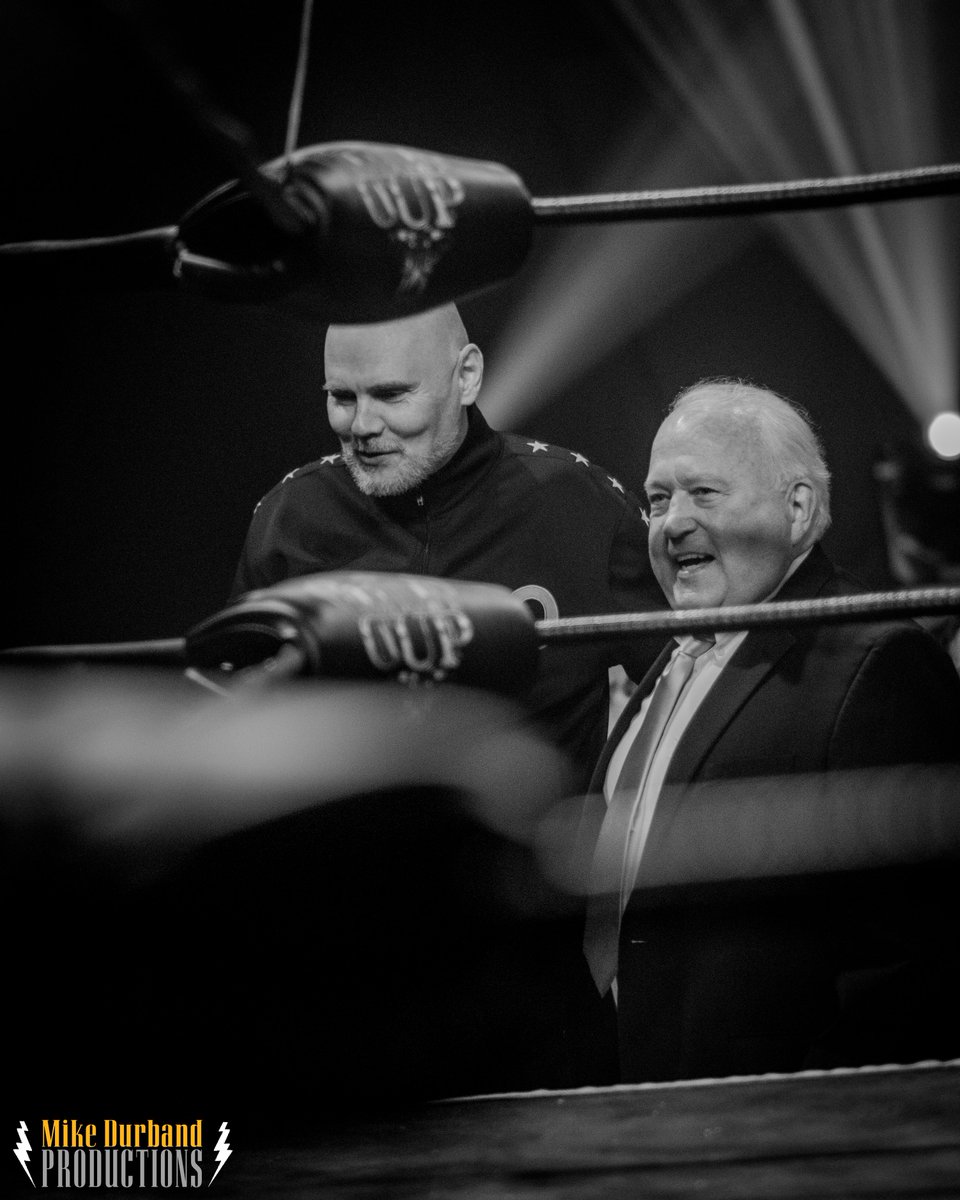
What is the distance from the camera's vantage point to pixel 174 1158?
0.63 metres

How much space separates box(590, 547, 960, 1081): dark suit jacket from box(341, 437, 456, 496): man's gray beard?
430 millimetres

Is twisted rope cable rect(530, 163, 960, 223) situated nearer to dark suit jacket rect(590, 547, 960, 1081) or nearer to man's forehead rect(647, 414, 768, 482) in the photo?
dark suit jacket rect(590, 547, 960, 1081)

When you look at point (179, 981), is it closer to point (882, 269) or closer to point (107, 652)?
point (107, 652)

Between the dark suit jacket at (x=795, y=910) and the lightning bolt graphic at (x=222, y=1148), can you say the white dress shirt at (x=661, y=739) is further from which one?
the lightning bolt graphic at (x=222, y=1148)

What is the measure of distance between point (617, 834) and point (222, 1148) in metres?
0.71

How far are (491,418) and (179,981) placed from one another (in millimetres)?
825

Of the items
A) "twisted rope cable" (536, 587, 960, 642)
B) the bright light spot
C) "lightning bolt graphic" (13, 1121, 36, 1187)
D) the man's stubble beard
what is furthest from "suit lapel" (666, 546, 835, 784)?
the bright light spot

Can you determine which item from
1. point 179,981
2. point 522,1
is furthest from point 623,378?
point 179,981

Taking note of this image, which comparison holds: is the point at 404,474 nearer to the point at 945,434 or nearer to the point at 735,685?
the point at 735,685

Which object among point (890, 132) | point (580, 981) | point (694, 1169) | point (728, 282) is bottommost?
point (694, 1169)

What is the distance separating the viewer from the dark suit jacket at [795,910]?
3.73ft

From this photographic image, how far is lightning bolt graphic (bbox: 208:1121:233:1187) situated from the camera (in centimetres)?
62

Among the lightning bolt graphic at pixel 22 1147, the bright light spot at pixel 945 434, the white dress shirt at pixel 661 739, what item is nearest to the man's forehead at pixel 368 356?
the white dress shirt at pixel 661 739

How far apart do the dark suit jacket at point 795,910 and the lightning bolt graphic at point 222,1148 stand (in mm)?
601
